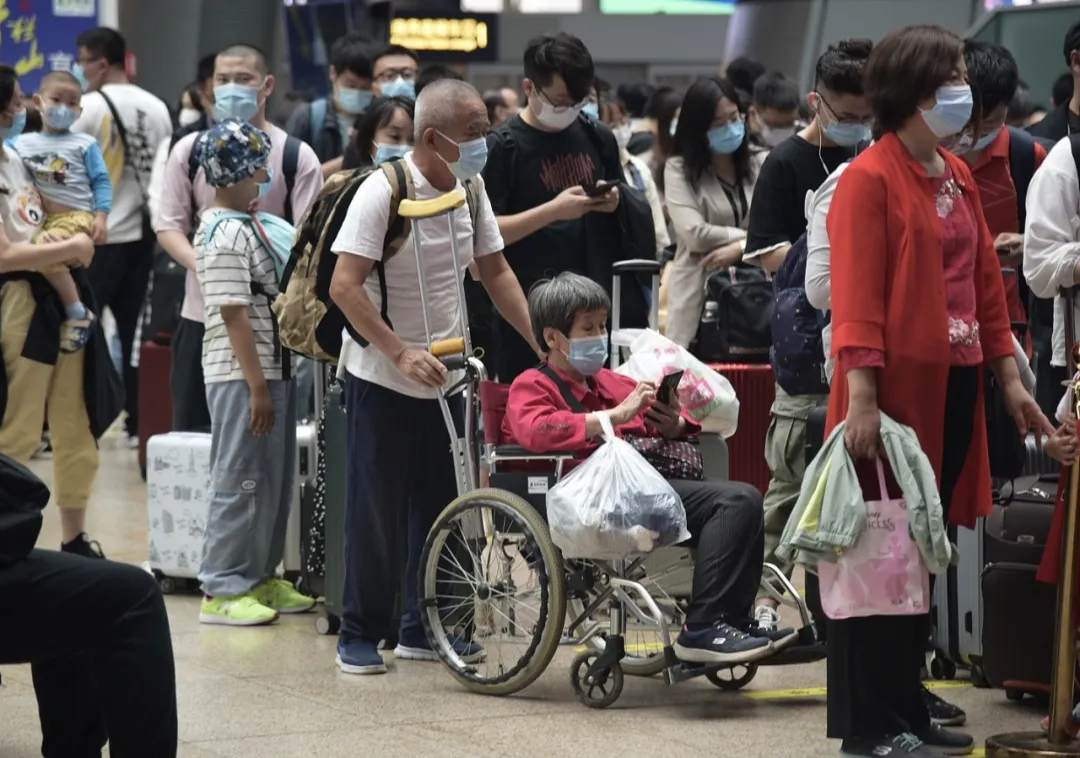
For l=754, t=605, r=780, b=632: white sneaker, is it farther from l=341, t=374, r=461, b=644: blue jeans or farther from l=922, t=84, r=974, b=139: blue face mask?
l=922, t=84, r=974, b=139: blue face mask

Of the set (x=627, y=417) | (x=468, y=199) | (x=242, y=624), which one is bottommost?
(x=242, y=624)

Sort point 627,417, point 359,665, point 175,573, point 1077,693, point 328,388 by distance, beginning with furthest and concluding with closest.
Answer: point 175,573 < point 328,388 < point 359,665 < point 627,417 < point 1077,693

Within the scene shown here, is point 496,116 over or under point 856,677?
over

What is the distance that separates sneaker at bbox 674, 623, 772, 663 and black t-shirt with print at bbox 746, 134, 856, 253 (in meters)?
1.49

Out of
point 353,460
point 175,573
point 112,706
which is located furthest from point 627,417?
point 175,573

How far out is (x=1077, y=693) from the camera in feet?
17.5

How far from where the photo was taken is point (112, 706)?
4.39m

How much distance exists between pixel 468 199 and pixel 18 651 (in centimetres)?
246

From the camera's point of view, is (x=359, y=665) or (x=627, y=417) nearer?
(x=627, y=417)

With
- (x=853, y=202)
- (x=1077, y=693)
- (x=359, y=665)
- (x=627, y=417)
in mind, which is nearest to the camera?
(x=853, y=202)

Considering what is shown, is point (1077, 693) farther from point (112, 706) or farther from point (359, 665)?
point (112, 706)

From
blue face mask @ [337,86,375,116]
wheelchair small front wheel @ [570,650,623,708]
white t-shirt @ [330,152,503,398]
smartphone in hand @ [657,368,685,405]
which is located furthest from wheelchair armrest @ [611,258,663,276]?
blue face mask @ [337,86,375,116]

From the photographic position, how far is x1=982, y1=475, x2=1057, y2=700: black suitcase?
18.1 ft

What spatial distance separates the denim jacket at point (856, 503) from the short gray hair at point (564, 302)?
1.25 meters
